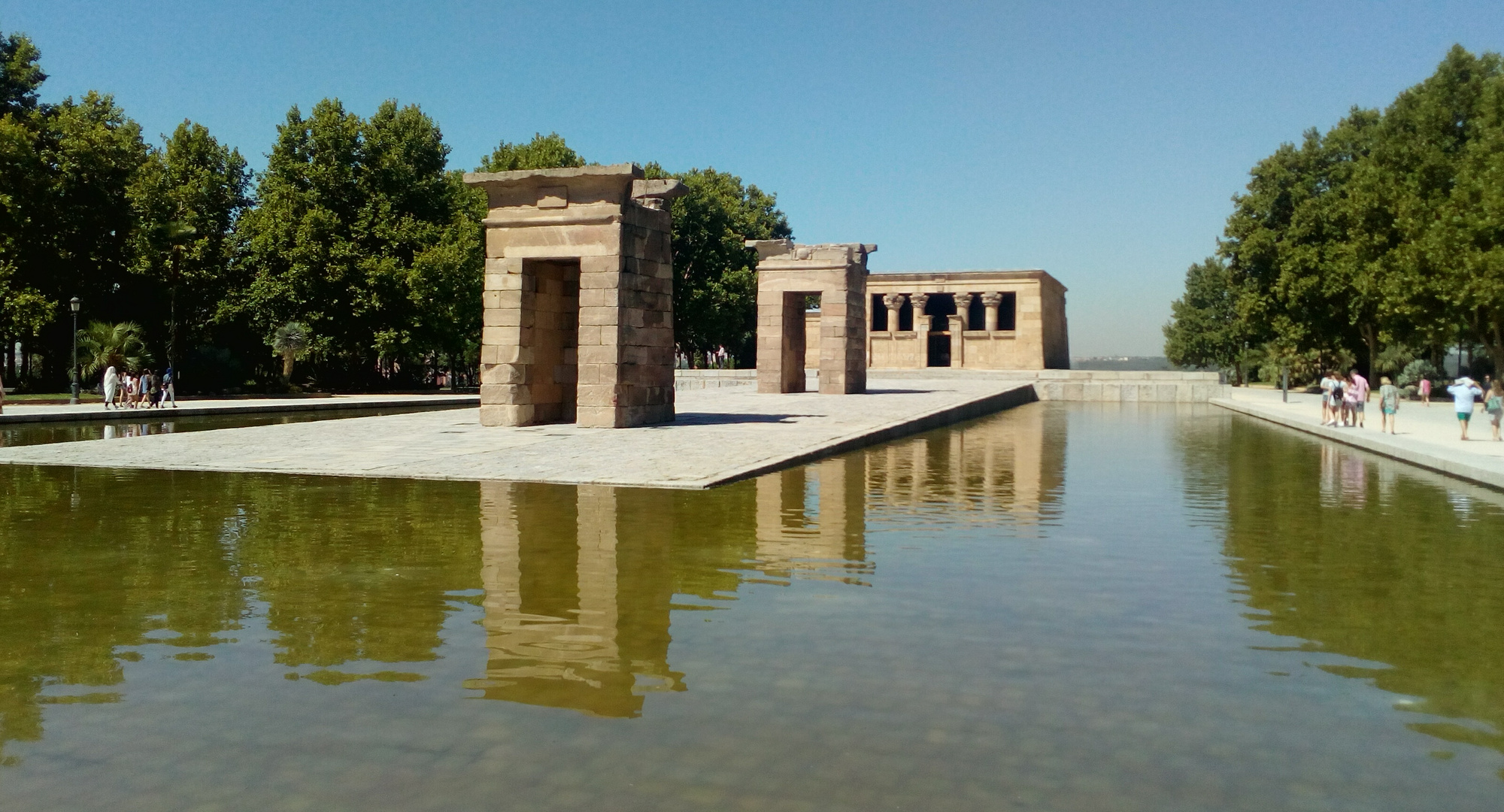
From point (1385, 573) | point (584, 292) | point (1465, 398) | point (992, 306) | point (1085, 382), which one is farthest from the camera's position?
point (992, 306)

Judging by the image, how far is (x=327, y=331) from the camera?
140 ft

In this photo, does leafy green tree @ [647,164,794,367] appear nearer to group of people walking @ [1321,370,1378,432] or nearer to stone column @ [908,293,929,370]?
stone column @ [908,293,929,370]

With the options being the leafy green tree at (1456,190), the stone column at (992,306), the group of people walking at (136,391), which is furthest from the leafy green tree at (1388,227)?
the group of people walking at (136,391)

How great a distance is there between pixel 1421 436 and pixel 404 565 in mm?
19299

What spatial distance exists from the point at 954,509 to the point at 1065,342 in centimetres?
6384

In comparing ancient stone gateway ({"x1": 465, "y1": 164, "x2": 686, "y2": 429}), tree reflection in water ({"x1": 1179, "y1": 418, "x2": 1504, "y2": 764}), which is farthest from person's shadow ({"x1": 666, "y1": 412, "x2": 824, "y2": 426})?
tree reflection in water ({"x1": 1179, "y1": 418, "x2": 1504, "y2": 764})

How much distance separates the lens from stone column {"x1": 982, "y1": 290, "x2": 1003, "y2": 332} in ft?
201

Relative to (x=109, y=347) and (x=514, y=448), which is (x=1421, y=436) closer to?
(x=514, y=448)

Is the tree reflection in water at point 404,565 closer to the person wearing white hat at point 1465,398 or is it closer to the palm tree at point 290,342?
the person wearing white hat at point 1465,398

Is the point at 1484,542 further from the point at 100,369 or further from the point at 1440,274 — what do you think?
the point at 100,369

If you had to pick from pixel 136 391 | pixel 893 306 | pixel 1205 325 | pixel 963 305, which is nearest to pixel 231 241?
pixel 136 391

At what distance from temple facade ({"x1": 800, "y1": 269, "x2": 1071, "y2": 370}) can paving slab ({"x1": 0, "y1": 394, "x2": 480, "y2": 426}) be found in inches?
1042

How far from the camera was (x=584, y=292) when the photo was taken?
19.5m

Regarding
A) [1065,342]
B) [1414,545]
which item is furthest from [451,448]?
[1065,342]
